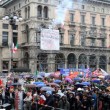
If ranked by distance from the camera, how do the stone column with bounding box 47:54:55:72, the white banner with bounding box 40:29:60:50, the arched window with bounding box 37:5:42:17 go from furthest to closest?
the arched window with bounding box 37:5:42:17 < the stone column with bounding box 47:54:55:72 < the white banner with bounding box 40:29:60:50

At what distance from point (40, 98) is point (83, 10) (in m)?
45.1

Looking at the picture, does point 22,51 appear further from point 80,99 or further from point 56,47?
point 80,99

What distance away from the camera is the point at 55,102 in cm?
1594

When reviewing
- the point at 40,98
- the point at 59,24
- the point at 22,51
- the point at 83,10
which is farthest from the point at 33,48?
the point at 40,98

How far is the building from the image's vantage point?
2203 inches

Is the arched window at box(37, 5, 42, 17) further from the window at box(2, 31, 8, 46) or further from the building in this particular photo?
the window at box(2, 31, 8, 46)

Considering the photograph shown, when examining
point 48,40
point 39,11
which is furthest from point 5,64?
point 48,40

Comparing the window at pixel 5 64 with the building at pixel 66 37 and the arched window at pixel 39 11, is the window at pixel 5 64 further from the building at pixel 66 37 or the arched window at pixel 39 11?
the arched window at pixel 39 11

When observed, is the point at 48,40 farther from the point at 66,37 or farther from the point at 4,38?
the point at 4,38

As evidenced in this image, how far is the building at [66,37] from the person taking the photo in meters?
56.0

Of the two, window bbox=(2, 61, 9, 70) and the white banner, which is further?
window bbox=(2, 61, 9, 70)

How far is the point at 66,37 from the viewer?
5978 centimetres

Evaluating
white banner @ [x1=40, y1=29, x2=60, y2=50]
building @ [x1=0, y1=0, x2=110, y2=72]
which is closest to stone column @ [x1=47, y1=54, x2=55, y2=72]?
building @ [x1=0, y1=0, x2=110, y2=72]

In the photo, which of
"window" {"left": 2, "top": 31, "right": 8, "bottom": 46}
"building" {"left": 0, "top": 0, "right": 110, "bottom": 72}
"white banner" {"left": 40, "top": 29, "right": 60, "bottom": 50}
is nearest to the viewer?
"white banner" {"left": 40, "top": 29, "right": 60, "bottom": 50}
